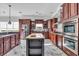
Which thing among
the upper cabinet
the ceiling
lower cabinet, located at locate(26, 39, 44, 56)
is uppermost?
the ceiling

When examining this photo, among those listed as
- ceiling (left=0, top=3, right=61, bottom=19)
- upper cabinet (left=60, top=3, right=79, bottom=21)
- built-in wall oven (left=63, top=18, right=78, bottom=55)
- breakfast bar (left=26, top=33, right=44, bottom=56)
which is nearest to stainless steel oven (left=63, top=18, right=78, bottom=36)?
built-in wall oven (left=63, top=18, right=78, bottom=55)

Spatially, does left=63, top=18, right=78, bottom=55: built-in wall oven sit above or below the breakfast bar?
above

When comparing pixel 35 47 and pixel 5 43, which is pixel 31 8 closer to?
pixel 5 43

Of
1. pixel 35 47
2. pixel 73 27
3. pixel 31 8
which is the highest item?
pixel 31 8

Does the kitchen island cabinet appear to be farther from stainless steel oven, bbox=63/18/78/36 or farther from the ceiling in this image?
stainless steel oven, bbox=63/18/78/36

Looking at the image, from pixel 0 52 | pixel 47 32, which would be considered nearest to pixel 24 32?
pixel 47 32

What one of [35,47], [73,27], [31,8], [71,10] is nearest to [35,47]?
[35,47]

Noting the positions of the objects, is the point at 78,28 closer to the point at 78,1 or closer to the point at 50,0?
the point at 78,1

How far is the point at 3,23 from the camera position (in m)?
15.7

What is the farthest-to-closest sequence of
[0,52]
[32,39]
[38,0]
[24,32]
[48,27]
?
[48,27], [24,32], [0,52], [32,39], [38,0]

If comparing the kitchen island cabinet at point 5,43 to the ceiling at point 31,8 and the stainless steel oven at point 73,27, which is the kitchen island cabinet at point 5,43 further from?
the stainless steel oven at point 73,27

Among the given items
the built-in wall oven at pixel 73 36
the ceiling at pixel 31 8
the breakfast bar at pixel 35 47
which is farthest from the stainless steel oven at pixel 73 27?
the ceiling at pixel 31 8

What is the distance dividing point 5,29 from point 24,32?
98.1 inches

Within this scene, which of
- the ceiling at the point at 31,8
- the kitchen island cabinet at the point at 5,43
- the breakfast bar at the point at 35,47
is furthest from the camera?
the ceiling at the point at 31,8
